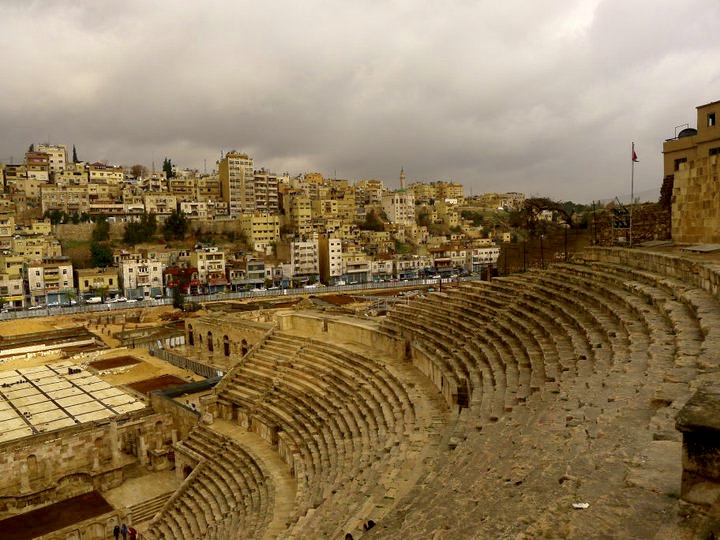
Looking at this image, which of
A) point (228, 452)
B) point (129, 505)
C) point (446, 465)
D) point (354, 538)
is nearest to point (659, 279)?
point (446, 465)

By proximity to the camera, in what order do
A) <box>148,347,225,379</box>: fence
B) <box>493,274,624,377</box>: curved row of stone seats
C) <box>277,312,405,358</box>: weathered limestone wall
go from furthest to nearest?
1. <box>148,347,225,379</box>: fence
2. <box>277,312,405,358</box>: weathered limestone wall
3. <box>493,274,624,377</box>: curved row of stone seats

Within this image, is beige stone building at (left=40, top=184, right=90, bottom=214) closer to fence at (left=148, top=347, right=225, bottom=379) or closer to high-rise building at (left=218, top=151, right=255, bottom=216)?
high-rise building at (left=218, top=151, right=255, bottom=216)

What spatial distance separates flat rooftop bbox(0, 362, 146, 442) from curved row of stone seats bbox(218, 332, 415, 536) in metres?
6.59

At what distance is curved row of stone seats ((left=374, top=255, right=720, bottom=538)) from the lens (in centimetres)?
408

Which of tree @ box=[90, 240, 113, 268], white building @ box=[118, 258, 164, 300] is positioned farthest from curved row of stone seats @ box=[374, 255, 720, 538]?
tree @ box=[90, 240, 113, 268]

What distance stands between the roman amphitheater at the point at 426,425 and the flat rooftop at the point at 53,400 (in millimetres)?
139

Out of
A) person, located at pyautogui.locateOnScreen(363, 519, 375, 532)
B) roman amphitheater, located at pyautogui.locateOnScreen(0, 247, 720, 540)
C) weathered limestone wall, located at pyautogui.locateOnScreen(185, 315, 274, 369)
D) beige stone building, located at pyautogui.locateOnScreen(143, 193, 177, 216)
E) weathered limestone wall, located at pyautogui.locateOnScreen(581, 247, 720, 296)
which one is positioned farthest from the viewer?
beige stone building, located at pyautogui.locateOnScreen(143, 193, 177, 216)

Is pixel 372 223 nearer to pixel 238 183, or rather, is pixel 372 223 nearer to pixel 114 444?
pixel 238 183

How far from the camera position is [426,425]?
10.5 m

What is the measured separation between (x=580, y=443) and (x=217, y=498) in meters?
11.2

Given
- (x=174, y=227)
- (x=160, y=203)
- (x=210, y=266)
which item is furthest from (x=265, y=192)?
(x=210, y=266)

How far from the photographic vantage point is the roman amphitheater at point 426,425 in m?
4.49

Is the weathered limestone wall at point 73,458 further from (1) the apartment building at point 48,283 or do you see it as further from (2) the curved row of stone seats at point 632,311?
(1) the apartment building at point 48,283

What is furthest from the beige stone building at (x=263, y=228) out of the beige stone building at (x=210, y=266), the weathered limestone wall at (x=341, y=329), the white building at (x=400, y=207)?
the weathered limestone wall at (x=341, y=329)
